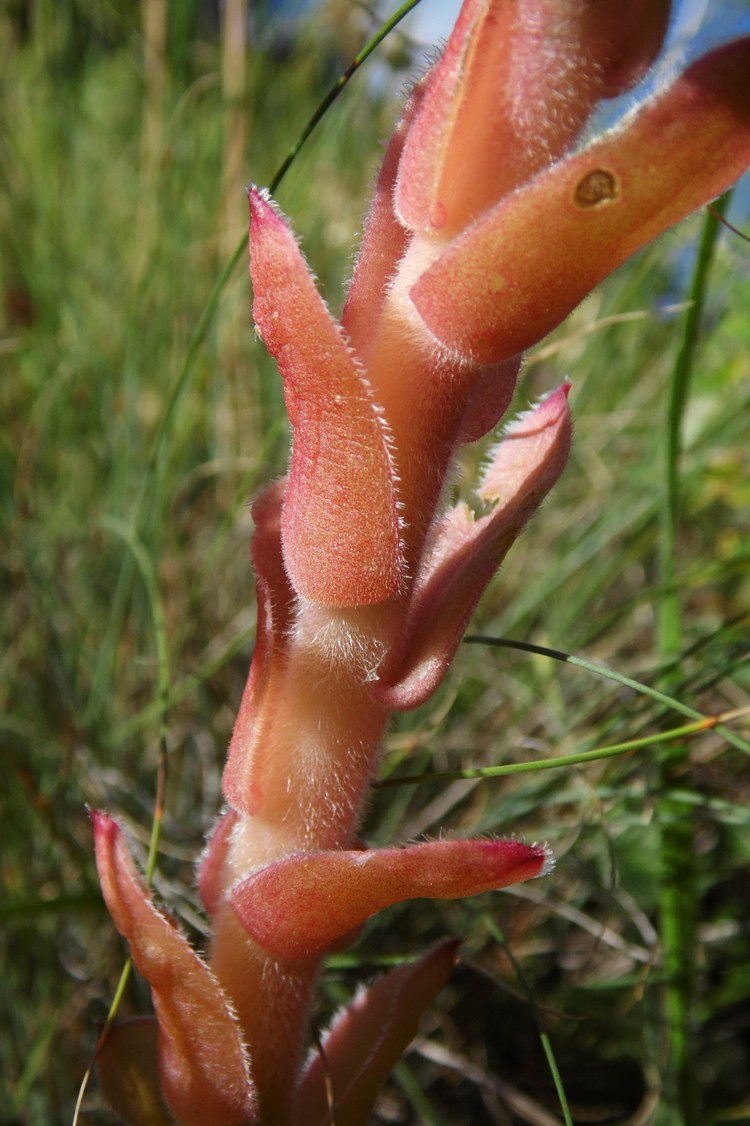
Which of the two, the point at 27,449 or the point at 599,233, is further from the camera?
the point at 27,449

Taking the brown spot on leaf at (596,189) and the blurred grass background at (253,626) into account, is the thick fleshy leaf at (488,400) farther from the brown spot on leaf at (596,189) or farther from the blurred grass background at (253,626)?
the blurred grass background at (253,626)

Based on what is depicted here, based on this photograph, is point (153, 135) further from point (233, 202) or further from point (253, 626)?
point (253, 626)

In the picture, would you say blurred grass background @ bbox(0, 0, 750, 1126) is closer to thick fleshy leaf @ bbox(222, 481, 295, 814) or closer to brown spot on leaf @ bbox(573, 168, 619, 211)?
thick fleshy leaf @ bbox(222, 481, 295, 814)

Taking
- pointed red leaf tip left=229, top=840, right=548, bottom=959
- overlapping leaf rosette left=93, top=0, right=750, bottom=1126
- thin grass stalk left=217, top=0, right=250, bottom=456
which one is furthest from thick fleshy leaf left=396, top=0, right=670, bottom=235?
thin grass stalk left=217, top=0, right=250, bottom=456

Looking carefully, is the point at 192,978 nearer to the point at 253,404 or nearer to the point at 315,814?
the point at 315,814

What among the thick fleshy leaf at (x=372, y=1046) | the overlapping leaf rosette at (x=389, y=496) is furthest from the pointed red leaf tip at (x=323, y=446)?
the thick fleshy leaf at (x=372, y=1046)

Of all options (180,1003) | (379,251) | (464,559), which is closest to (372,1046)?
(180,1003)

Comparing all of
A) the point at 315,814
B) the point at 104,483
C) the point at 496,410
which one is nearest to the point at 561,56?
the point at 496,410
